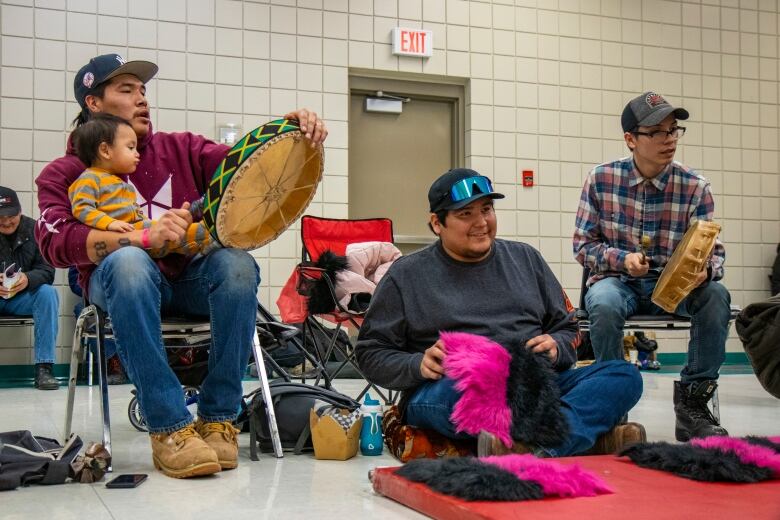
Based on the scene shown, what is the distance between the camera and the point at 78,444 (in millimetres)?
2406

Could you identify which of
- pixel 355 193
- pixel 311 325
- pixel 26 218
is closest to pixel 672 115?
pixel 311 325

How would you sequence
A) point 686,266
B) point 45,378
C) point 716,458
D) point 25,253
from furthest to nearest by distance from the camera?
point 25,253 → point 45,378 → point 686,266 → point 716,458

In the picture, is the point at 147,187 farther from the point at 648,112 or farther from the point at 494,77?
the point at 494,77

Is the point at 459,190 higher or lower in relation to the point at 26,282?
higher

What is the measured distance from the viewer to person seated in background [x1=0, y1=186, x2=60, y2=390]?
5.31m

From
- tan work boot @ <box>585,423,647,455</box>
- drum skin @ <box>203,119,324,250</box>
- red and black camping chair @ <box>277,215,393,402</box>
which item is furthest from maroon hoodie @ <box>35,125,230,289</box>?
red and black camping chair @ <box>277,215,393,402</box>

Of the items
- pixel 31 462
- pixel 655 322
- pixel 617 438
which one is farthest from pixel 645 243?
pixel 31 462

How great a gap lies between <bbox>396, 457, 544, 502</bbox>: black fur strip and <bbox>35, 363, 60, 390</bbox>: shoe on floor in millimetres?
3673

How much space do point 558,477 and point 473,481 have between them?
0.19 m

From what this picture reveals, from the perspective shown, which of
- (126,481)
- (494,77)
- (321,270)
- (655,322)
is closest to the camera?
(126,481)

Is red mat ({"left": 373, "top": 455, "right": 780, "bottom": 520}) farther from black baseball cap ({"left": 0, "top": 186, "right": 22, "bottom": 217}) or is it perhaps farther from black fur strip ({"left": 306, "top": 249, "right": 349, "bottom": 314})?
black baseball cap ({"left": 0, "top": 186, "right": 22, "bottom": 217})

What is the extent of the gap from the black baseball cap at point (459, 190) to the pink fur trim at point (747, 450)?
0.85 meters

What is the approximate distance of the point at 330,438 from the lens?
2.64m

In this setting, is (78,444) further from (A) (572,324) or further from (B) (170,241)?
(A) (572,324)
